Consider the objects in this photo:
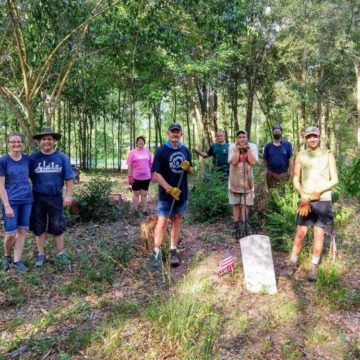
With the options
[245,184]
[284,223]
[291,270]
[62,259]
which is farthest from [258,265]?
[62,259]

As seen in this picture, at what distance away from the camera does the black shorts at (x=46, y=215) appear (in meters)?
5.00

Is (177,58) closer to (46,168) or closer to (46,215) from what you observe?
(46,168)

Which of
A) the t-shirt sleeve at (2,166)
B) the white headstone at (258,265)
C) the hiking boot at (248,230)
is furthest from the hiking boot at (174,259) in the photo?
the t-shirt sleeve at (2,166)

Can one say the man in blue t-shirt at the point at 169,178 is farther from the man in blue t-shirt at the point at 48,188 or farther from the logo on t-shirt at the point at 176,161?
the man in blue t-shirt at the point at 48,188

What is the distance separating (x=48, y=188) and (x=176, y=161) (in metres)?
1.71

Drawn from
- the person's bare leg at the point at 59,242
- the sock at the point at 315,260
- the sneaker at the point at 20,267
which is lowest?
the sneaker at the point at 20,267

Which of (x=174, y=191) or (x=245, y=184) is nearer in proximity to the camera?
(x=174, y=191)

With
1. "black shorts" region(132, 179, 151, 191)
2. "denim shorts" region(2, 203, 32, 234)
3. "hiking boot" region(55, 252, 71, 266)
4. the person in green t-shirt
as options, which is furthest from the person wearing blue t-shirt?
the person in green t-shirt

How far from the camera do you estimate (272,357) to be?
3293 millimetres

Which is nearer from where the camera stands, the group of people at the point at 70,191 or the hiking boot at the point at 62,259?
the group of people at the point at 70,191

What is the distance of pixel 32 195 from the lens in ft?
16.2

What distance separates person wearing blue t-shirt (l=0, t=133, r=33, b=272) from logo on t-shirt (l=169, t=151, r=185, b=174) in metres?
1.84

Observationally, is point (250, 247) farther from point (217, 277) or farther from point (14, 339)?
point (14, 339)

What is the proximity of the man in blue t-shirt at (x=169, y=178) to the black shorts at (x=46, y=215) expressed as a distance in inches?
51.3
